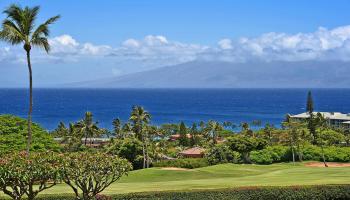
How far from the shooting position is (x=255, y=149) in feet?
278

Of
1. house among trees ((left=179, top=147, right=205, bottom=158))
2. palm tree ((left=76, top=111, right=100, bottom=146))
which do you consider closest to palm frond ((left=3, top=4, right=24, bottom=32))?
palm tree ((left=76, top=111, right=100, bottom=146))

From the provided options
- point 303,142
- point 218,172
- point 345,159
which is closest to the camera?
point 218,172

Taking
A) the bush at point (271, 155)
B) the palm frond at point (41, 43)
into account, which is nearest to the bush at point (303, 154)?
the bush at point (271, 155)

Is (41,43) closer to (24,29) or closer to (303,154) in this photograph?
(24,29)

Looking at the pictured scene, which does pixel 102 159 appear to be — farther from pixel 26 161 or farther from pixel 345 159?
pixel 345 159

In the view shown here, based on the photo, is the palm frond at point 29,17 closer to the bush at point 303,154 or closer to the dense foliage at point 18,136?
the dense foliage at point 18,136

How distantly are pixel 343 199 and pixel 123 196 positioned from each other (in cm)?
1409

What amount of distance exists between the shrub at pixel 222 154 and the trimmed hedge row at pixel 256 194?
4371 centimetres

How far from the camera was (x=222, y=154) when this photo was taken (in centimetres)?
8031

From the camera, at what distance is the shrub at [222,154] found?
79662mm

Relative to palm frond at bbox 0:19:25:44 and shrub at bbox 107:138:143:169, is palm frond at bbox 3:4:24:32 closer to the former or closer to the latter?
palm frond at bbox 0:19:25:44

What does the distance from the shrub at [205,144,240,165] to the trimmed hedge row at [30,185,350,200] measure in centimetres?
4371

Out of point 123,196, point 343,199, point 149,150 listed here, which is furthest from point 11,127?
point 149,150

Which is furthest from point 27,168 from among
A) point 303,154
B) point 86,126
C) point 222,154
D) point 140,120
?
point 86,126
